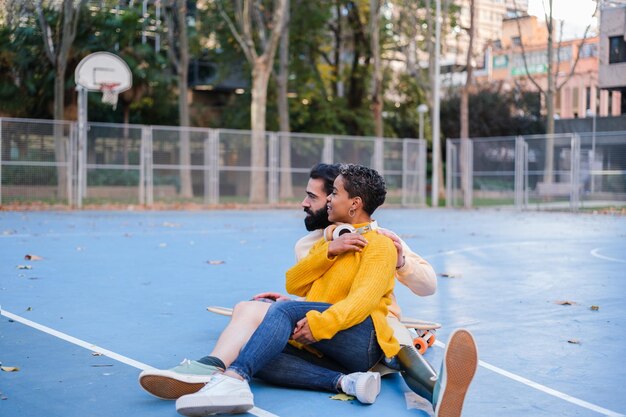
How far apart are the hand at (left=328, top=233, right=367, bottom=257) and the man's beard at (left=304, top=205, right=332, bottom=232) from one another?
81 cm

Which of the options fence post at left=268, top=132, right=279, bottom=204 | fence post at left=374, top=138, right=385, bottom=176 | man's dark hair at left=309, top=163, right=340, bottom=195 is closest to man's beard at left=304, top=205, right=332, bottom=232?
man's dark hair at left=309, top=163, right=340, bottom=195

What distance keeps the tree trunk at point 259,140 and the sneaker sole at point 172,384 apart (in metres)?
25.9

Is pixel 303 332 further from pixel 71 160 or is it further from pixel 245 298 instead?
pixel 71 160

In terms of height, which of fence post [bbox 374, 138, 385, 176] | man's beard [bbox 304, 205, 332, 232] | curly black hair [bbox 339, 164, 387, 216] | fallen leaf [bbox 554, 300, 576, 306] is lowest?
fallen leaf [bbox 554, 300, 576, 306]

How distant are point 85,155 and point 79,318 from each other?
20.3m

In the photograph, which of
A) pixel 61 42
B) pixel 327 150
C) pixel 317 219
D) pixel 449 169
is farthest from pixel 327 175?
pixel 449 169

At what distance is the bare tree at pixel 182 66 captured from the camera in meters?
29.6

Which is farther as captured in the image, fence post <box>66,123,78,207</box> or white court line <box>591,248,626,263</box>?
fence post <box>66,123,78,207</box>

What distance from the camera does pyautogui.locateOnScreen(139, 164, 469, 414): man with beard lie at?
4.51 m

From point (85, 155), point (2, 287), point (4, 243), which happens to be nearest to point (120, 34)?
point (85, 155)

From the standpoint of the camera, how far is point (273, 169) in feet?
102

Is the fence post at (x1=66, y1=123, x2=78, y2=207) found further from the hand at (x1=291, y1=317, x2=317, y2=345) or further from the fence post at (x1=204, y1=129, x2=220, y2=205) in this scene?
the hand at (x1=291, y1=317, x2=317, y2=345)

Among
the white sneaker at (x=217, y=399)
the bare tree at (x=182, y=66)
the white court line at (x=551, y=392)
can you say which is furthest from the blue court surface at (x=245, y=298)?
the bare tree at (x=182, y=66)

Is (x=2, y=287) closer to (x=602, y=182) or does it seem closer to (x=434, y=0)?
(x=602, y=182)
